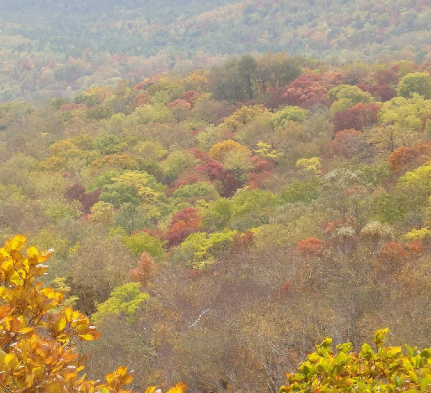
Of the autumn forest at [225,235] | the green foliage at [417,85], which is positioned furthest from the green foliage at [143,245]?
the green foliage at [417,85]

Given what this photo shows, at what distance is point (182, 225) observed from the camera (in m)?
32.4

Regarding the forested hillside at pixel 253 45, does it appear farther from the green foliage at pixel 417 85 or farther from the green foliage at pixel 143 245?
the green foliage at pixel 143 245

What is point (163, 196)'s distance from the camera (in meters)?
41.3

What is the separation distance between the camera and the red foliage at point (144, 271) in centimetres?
2284

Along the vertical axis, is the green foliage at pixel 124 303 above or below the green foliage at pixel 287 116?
above

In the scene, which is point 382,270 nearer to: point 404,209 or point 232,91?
point 404,209

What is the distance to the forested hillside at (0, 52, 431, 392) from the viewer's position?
568 inches

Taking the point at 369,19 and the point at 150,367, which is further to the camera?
the point at 369,19

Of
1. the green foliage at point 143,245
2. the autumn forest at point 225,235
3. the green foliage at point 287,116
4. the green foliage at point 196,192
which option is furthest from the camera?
the green foliage at point 287,116

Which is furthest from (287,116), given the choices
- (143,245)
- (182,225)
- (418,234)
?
(418,234)

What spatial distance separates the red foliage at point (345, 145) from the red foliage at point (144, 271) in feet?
76.9

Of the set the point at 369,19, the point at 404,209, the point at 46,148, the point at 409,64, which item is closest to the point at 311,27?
the point at 369,19

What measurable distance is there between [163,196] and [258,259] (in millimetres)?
20983

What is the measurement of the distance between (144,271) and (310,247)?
775 cm
